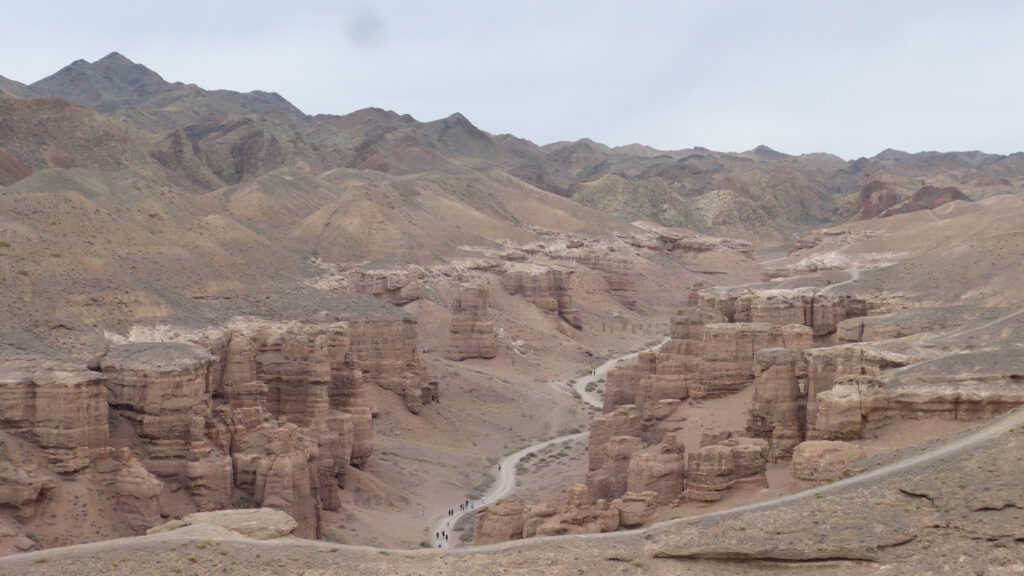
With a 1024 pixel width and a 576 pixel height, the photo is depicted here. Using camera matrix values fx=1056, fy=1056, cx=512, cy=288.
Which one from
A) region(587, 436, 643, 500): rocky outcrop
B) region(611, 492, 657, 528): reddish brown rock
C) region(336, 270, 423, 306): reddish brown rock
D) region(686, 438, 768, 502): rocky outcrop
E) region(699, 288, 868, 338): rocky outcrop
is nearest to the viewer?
region(611, 492, 657, 528): reddish brown rock

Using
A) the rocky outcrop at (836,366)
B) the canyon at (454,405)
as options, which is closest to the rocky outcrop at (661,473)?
the canyon at (454,405)

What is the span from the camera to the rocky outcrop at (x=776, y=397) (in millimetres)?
37344

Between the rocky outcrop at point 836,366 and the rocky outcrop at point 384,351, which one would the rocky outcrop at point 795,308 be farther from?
the rocky outcrop at point 384,351

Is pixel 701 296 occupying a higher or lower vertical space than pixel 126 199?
lower

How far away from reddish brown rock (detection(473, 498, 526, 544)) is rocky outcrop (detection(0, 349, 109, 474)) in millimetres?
11847

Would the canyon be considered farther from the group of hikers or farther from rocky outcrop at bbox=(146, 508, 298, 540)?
the group of hikers

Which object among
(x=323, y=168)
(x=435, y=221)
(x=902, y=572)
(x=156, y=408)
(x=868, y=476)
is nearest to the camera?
(x=902, y=572)

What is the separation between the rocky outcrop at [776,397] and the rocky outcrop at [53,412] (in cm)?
2218

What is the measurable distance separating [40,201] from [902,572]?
5069 centimetres

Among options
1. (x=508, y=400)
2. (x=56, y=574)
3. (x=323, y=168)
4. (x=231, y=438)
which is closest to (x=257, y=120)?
(x=323, y=168)

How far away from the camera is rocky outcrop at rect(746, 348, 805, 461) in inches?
1470

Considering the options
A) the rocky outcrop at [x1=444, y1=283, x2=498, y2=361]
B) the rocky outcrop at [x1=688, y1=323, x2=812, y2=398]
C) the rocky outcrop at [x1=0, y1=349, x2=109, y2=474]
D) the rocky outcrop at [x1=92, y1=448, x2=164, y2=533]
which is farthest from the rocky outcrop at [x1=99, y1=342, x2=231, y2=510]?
the rocky outcrop at [x1=444, y1=283, x2=498, y2=361]

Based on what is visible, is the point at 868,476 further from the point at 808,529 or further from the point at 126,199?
the point at 126,199

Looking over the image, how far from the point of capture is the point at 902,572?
20.4 meters
